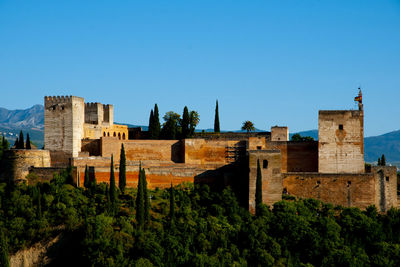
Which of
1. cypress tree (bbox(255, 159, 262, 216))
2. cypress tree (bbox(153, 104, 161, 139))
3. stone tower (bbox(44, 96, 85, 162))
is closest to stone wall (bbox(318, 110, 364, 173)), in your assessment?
cypress tree (bbox(255, 159, 262, 216))

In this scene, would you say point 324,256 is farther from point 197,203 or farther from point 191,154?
point 191,154

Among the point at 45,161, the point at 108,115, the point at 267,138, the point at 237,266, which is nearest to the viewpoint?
the point at 237,266

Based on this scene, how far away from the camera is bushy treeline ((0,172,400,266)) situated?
102 feet

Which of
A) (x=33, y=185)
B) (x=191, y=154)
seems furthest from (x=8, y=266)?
(x=191, y=154)

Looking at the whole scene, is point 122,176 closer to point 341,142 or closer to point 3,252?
point 3,252

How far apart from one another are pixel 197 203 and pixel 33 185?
9753 mm

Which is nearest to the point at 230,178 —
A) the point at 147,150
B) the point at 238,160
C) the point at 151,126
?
the point at 238,160

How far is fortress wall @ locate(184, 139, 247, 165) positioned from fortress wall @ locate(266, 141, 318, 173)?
2785mm

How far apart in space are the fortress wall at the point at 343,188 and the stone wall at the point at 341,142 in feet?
5.54

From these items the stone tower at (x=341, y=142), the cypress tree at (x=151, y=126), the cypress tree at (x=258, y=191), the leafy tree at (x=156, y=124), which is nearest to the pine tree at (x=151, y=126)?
the cypress tree at (x=151, y=126)

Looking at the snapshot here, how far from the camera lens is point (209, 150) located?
40.0 metres

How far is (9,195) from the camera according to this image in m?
34.4

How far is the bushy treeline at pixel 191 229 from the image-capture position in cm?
3098

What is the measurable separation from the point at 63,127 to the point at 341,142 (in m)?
18.0
